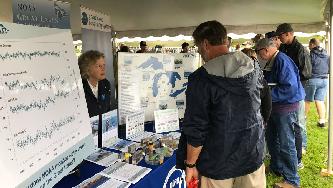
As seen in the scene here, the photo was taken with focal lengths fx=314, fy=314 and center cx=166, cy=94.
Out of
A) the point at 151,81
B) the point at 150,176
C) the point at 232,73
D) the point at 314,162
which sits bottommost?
the point at 314,162

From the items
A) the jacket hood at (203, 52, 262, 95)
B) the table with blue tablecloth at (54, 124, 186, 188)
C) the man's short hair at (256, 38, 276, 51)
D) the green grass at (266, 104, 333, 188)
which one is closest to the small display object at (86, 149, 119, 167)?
the table with blue tablecloth at (54, 124, 186, 188)

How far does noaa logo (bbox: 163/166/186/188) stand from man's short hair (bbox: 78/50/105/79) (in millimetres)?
1015

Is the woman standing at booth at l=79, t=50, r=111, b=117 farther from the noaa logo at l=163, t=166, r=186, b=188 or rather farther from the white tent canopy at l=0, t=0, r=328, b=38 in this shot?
the white tent canopy at l=0, t=0, r=328, b=38

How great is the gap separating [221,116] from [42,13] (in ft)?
3.37

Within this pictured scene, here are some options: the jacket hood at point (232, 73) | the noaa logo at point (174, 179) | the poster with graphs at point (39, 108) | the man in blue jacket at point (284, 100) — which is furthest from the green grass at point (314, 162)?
the poster with graphs at point (39, 108)

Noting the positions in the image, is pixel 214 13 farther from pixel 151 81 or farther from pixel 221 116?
pixel 221 116

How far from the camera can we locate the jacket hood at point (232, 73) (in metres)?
1.60

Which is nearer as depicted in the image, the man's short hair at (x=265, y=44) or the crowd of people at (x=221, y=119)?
the crowd of people at (x=221, y=119)

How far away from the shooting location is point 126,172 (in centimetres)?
179

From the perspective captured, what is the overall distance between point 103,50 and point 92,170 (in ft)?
4.88

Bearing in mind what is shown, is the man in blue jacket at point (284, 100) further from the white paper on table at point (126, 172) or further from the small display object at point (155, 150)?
the white paper on table at point (126, 172)

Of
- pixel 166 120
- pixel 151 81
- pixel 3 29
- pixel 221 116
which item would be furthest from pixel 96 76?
pixel 3 29

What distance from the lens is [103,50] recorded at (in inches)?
120

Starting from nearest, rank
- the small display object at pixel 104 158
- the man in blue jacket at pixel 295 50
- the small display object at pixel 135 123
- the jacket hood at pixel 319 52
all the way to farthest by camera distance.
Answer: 1. the small display object at pixel 104 158
2. the small display object at pixel 135 123
3. the man in blue jacket at pixel 295 50
4. the jacket hood at pixel 319 52
